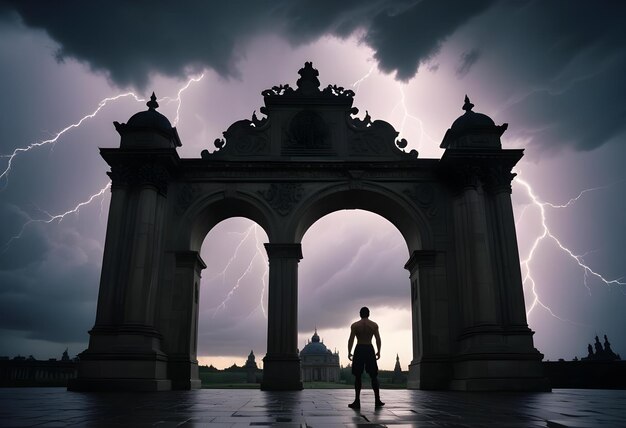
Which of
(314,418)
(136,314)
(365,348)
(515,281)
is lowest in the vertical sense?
(314,418)

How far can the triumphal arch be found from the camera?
70.5 ft

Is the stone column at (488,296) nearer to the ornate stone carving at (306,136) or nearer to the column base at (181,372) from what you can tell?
the ornate stone carving at (306,136)

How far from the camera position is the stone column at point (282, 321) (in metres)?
22.5

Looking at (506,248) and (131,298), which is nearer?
(131,298)

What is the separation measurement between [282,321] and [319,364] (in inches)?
4743

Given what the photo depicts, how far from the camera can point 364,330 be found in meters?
11.7

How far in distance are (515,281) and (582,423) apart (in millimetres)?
16459

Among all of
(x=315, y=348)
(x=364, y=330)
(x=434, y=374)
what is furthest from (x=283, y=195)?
(x=315, y=348)

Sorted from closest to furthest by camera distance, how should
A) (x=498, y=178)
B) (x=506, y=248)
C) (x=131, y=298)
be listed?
1. (x=131, y=298)
2. (x=506, y=248)
3. (x=498, y=178)

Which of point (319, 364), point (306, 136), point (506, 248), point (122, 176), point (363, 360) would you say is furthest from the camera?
point (319, 364)

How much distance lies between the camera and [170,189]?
83.6 feet

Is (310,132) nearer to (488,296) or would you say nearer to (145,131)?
(145,131)

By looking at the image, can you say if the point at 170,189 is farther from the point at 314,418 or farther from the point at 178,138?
the point at 314,418

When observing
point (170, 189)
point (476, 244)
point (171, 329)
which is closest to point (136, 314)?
point (171, 329)
